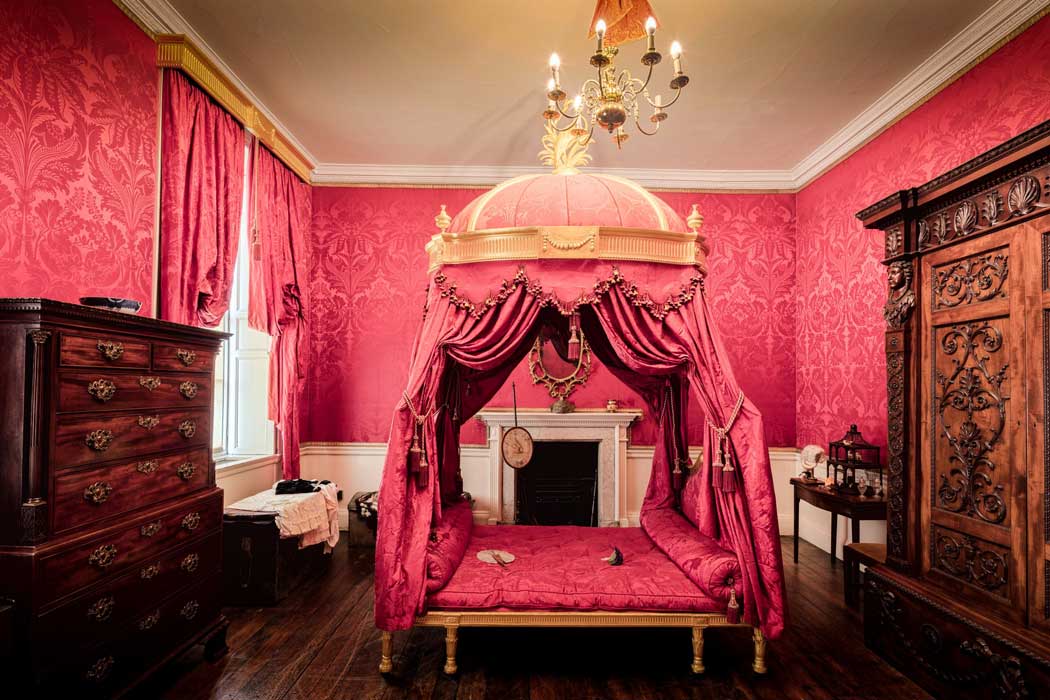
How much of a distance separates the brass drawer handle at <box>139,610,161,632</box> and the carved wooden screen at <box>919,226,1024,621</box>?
3.57m

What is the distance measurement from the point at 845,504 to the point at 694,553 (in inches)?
61.7

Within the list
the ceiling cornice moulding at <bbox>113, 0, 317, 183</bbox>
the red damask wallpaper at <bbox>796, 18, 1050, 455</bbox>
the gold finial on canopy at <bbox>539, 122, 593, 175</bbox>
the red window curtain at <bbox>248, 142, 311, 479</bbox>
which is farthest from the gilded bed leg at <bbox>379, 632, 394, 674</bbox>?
the red damask wallpaper at <bbox>796, 18, 1050, 455</bbox>

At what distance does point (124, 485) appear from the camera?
86.7 inches

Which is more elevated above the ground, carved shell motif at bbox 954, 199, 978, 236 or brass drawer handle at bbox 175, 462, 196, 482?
A: carved shell motif at bbox 954, 199, 978, 236

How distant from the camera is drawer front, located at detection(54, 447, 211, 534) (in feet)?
6.40

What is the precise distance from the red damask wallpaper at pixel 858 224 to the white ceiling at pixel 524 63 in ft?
1.01

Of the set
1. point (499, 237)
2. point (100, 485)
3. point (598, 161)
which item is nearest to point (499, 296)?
point (499, 237)

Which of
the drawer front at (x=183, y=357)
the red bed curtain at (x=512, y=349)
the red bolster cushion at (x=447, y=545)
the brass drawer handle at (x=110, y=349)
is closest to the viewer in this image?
the brass drawer handle at (x=110, y=349)

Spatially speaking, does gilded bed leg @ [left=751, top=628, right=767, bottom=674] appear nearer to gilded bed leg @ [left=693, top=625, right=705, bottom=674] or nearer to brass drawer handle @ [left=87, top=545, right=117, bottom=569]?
gilded bed leg @ [left=693, top=625, right=705, bottom=674]

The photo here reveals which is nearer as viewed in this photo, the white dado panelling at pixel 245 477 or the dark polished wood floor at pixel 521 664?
the dark polished wood floor at pixel 521 664

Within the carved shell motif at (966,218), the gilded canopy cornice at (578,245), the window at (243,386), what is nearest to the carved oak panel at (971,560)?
the carved shell motif at (966,218)

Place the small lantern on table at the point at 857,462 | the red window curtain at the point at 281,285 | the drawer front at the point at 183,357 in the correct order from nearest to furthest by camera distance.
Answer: the drawer front at the point at 183,357, the small lantern on table at the point at 857,462, the red window curtain at the point at 281,285

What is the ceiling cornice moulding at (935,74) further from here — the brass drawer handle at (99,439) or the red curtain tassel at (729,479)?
the brass drawer handle at (99,439)

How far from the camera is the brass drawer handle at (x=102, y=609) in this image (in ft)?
6.63
